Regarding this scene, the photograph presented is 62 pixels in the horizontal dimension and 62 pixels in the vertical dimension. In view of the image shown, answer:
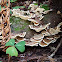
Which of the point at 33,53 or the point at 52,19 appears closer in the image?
the point at 33,53

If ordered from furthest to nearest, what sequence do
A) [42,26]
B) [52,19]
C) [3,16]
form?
[52,19]
[42,26]
[3,16]

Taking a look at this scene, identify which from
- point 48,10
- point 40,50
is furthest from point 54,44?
point 48,10

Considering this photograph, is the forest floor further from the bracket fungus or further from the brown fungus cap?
the bracket fungus

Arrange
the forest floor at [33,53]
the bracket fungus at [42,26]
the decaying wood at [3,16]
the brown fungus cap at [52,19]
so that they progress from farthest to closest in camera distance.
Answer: the brown fungus cap at [52,19]
the bracket fungus at [42,26]
the forest floor at [33,53]
the decaying wood at [3,16]

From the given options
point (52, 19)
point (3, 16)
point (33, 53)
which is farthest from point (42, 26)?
point (3, 16)

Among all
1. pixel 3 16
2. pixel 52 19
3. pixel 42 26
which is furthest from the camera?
pixel 52 19

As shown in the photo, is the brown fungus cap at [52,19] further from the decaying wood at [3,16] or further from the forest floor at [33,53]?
the decaying wood at [3,16]

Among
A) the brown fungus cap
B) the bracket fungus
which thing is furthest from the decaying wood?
the brown fungus cap

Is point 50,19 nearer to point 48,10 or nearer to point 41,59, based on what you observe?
point 48,10

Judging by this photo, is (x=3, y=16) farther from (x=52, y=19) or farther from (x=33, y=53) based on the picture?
(x=52, y=19)

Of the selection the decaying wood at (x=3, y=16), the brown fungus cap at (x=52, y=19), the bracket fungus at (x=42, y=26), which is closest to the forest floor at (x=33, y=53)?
the brown fungus cap at (x=52, y=19)

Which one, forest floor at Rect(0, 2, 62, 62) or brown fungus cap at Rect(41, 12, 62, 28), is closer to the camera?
forest floor at Rect(0, 2, 62, 62)

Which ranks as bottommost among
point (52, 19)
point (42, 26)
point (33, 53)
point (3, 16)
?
point (33, 53)
